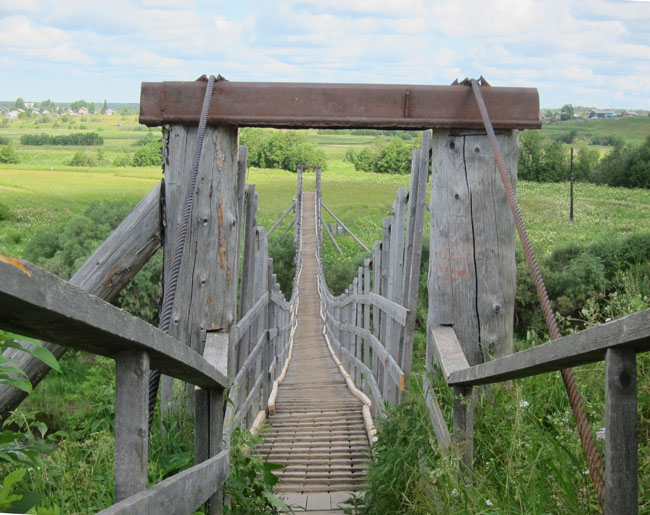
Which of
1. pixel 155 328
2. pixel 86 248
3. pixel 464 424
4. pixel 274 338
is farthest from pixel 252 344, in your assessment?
pixel 86 248

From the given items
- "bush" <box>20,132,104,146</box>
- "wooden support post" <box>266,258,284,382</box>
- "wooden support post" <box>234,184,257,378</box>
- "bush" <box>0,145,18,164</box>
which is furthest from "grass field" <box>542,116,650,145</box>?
"wooden support post" <box>234,184,257,378</box>

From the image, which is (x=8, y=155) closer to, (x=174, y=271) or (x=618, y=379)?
(x=174, y=271)

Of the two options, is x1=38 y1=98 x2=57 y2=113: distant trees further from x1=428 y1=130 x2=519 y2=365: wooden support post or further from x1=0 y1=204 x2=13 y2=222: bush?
x1=428 y1=130 x2=519 y2=365: wooden support post

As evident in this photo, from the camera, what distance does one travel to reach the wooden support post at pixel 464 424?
90.6 inches

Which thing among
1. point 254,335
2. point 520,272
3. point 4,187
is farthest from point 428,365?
point 4,187

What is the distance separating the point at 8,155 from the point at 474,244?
54711 millimetres

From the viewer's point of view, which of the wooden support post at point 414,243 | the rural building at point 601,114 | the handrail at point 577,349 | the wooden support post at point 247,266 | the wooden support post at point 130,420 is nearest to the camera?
the handrail at point 577,349

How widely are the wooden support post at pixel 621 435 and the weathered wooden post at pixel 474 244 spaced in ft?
6.19

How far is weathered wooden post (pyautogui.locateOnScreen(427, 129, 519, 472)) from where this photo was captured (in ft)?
10.1

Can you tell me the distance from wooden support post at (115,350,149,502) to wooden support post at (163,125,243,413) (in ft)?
5.95

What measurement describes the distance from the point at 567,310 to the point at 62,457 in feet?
44.1

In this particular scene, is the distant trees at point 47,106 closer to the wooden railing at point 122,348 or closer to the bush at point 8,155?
the bush at point 8,155

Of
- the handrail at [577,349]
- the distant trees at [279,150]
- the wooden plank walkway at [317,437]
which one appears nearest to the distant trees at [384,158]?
the distant trees at [279,150]

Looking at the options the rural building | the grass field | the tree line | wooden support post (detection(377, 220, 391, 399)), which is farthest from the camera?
the grass field
